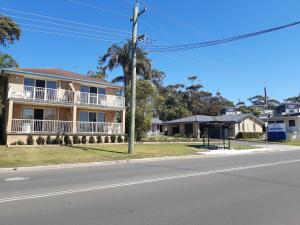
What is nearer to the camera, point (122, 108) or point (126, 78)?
point (122, 108)

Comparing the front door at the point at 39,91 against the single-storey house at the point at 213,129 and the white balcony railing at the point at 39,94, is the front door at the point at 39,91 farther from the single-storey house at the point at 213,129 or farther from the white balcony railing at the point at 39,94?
the single-storey house at the point at 213,129

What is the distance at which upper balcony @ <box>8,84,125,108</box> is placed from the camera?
27406mm

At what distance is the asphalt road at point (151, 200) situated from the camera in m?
6.48

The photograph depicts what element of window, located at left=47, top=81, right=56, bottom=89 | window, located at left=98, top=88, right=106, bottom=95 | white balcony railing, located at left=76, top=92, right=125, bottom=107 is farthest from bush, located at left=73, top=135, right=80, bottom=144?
window, located at left=98, top=88, right=106, bottom=95

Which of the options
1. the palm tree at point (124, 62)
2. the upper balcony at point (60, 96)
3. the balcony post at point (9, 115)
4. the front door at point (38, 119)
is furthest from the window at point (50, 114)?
the palm tree at point (124, 62)

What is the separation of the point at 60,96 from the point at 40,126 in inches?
144

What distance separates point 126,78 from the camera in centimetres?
4478

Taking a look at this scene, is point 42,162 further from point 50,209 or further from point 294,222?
point 294,222

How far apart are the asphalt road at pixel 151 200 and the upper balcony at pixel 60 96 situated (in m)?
16.7

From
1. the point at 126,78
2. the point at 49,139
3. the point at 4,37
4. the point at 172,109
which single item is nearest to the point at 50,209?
the point at 49,139

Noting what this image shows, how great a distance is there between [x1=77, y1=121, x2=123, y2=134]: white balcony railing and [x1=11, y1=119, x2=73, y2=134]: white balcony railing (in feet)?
4.14

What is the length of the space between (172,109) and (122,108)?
4112cm

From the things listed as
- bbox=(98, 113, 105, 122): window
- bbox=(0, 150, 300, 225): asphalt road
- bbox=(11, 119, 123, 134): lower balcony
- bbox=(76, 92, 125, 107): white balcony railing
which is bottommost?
bbox=(0, 150, 300, 225): asphalt road

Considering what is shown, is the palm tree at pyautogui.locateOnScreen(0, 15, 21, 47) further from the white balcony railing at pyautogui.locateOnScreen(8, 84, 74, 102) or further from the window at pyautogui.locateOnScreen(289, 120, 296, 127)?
the window at pyautogui.locateOnScreen(289, 120, 296, 127)
